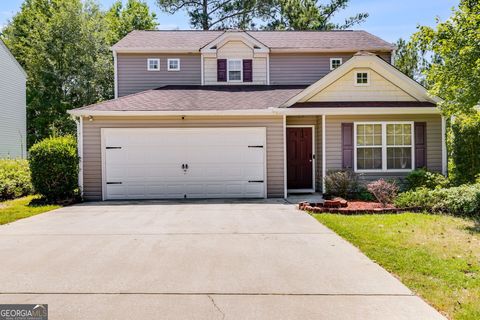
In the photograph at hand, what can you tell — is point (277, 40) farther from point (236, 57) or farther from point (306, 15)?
point (306, 15)

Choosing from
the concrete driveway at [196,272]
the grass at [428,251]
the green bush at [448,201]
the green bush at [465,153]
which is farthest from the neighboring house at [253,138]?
the concrete driveway at [196,272]

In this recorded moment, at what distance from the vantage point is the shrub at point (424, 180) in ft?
39.2

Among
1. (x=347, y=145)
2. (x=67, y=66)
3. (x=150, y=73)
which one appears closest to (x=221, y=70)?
(x=150, y=73)

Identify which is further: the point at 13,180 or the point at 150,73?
the point at 150,73

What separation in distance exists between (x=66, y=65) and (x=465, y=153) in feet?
74.4

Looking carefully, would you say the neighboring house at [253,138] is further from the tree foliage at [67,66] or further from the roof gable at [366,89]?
the tree foliage at [67,66]

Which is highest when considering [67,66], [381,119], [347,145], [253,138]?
[67,66]

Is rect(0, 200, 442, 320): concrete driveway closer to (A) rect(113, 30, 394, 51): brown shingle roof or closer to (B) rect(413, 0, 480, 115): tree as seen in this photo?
(B) rect(413, 0, 480, 115): tree

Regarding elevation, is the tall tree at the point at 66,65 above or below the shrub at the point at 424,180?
above

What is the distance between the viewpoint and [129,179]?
1335 centimetres

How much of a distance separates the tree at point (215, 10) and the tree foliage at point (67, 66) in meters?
6.02

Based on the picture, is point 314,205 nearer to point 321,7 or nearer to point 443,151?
point 443,151

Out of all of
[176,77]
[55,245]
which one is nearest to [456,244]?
[55,245]

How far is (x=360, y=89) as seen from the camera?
44.4ft
